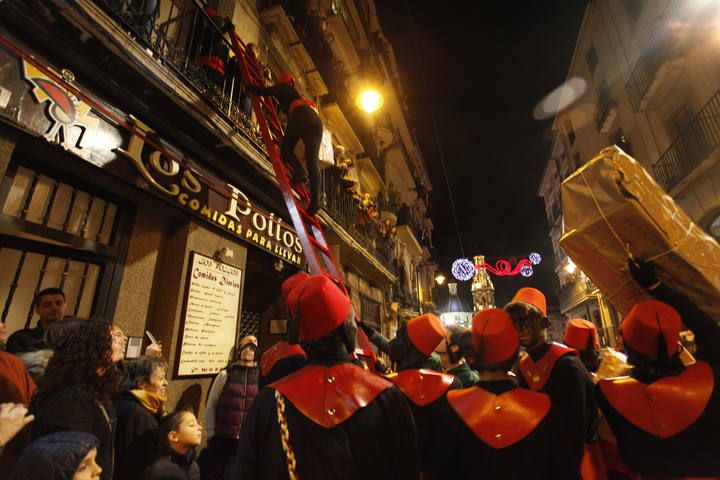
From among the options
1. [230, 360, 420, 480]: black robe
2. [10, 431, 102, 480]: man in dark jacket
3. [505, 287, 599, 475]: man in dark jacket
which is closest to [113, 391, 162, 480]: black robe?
[10, 431, 102, 480]: man in dark jacket

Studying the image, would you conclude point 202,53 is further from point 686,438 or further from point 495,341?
point 686,438

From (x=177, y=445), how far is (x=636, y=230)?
142 inches

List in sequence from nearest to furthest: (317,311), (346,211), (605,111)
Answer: (317,311) → (346,211) → (605,111)

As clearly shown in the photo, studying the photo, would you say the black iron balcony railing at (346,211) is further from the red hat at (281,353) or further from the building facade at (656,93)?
the building facade at (656,93)

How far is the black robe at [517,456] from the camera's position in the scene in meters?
1.69

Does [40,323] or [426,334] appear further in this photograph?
[40,323]

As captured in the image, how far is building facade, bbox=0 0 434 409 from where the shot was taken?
10.5 feet

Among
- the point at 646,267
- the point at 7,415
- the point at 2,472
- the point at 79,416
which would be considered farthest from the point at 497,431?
the point at 2,472

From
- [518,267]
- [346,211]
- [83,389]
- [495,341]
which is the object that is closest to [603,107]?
[518,267]

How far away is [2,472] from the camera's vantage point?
1.82 m

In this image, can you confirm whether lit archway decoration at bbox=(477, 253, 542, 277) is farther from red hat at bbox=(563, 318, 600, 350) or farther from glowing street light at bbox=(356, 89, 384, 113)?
red hat at bbox=(563, 318, 600, 350)

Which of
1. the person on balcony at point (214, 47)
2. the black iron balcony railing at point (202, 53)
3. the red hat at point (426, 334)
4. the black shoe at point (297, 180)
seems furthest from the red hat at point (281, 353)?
the person on balcony at point (214, 47)

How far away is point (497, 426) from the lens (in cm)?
179

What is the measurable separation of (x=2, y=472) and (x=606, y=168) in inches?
151
